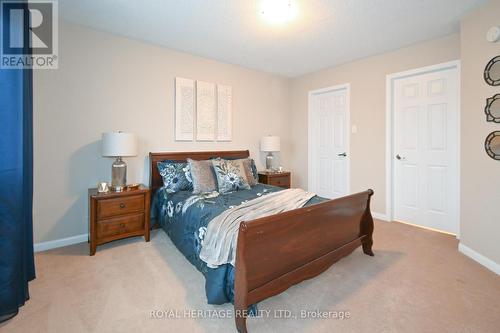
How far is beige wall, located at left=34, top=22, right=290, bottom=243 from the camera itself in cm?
262

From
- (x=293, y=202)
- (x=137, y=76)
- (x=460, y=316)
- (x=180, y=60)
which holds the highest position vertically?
(x=180, y=60)

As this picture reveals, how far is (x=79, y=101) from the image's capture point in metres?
2.78

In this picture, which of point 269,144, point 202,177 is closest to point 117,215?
point 202,177

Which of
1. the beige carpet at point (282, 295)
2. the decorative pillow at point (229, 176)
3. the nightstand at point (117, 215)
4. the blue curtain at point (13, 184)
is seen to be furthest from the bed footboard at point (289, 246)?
the nightstand at point (117, 215)

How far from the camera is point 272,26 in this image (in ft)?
9.05

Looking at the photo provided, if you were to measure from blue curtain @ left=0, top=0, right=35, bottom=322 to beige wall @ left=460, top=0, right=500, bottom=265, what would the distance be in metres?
3.87

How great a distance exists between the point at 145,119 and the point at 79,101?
0.74 metres

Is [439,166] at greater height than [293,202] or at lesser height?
greater

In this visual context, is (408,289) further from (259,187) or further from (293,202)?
(259,187)

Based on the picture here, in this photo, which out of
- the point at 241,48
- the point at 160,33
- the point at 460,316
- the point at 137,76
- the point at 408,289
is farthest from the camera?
the point at 241,48

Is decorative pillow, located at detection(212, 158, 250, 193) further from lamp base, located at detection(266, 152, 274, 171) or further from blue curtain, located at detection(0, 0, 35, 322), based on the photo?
blue curtain, located at detection(0, 0, 35, 322)

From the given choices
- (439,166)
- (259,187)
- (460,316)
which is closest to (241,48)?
(259,187)

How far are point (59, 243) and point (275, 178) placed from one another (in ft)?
10.1

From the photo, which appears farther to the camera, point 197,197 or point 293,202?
point 197,197
